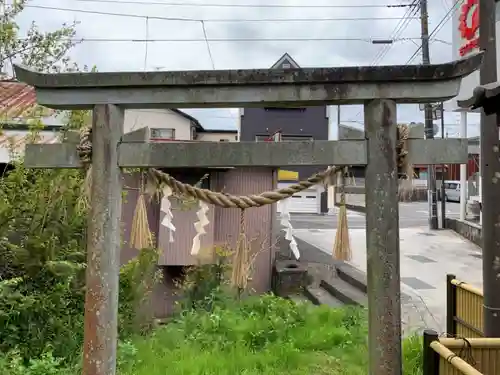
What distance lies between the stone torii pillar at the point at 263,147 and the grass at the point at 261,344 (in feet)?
5.55

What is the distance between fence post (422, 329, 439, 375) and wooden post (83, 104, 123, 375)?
214 cm

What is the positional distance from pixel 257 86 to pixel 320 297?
6.47m

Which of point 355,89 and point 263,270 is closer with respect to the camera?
point 355,89

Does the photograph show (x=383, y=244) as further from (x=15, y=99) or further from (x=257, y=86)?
(x=15, y=99)

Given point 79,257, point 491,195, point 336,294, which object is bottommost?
point 336,294

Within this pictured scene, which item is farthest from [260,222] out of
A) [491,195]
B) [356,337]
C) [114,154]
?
[114,154]

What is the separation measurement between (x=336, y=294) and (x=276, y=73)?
21.2 ft

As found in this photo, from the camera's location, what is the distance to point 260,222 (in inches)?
368

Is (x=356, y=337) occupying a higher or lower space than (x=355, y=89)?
lower

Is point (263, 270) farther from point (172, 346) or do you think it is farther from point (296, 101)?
point (296, 101)

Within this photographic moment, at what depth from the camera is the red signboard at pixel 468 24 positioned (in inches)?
388

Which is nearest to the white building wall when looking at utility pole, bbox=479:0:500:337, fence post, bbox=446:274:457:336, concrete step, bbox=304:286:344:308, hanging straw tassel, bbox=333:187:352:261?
concrete step, bbox=304:286:344:308

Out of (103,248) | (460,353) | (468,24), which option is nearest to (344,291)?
(460,353)

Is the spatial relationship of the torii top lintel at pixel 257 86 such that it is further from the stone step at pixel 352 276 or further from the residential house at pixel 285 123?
the residential house at pixel 285 123
